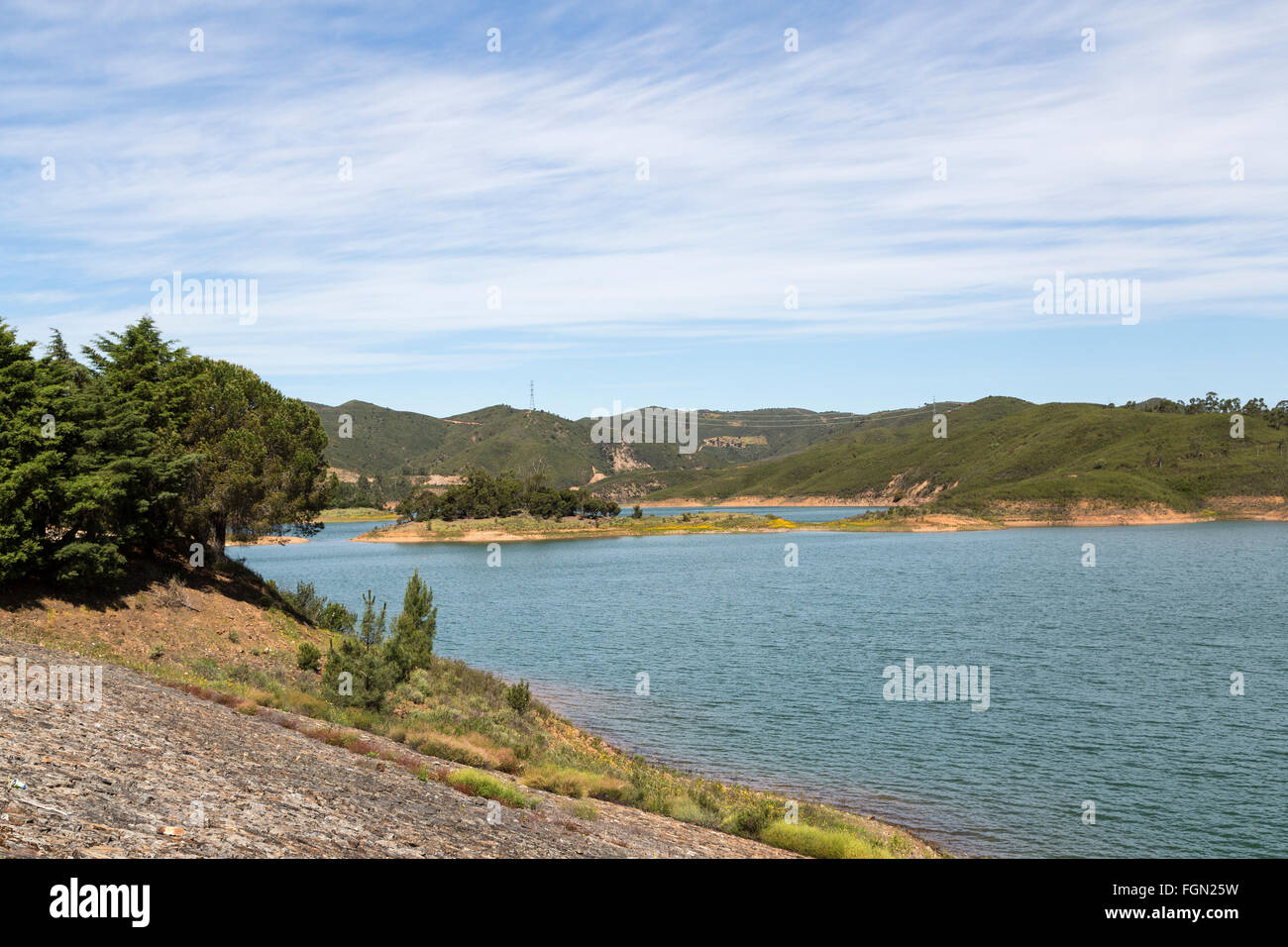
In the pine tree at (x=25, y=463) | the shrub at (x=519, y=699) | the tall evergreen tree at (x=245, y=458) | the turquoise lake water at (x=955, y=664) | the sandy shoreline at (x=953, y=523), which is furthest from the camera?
the sandy shoreline at (x=953, y=523)

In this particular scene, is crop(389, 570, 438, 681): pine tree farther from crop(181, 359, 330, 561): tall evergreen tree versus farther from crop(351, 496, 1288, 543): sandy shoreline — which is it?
crop(351, 496, 1288, 543): sandy shoreline

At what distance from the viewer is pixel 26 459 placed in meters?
30.0

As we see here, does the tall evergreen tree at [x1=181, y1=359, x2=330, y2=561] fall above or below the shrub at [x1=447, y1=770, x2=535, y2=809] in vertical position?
above

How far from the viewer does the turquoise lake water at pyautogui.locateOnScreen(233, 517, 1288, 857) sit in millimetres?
24266

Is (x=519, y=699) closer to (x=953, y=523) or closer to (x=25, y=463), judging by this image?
(x=25, y=463)

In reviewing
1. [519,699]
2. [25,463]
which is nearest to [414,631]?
[519,699]

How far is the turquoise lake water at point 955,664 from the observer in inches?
955

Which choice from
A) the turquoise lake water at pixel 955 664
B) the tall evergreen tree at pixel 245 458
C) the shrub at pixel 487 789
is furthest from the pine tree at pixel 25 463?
the turquoise lake water at pixel 955 664

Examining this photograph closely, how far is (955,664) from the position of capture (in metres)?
44.0

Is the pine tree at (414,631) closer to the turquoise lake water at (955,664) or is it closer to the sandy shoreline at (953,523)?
the turquoise lake water at (955,664)

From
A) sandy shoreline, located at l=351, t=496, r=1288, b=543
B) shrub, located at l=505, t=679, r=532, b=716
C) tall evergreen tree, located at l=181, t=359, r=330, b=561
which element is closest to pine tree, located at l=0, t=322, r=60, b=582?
tall evergreen tree, located at l=181, t=359, r=330, b=561

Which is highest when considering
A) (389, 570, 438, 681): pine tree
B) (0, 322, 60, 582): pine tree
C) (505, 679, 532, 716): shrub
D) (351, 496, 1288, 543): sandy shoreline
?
(0, 322, 60, 582): pine tree
